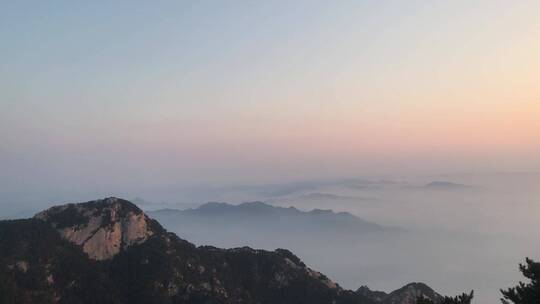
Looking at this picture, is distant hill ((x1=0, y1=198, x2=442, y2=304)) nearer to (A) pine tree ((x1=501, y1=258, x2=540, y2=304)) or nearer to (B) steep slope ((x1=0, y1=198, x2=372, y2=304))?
(B) steep slope ((x1=0, y1=198, x2=372, y2=304))

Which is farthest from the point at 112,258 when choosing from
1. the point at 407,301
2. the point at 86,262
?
the point at 407,301

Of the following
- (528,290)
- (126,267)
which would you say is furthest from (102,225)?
(528,290)

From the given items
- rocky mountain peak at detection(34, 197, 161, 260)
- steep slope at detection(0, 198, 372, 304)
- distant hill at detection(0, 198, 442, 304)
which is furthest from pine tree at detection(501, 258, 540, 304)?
rocky mountain peak at detection(34, 197, 161, 260)

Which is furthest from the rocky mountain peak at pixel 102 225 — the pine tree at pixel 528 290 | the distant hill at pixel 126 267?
the pine tree at pixel 528 290

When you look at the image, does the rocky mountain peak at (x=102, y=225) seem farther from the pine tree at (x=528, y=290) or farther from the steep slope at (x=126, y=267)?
the pine tree at (x=528, y=290)

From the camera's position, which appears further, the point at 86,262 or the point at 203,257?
the point at 203,257

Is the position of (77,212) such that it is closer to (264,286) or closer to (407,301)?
(264,286)

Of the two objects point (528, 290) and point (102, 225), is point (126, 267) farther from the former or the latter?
point (528, 290)
